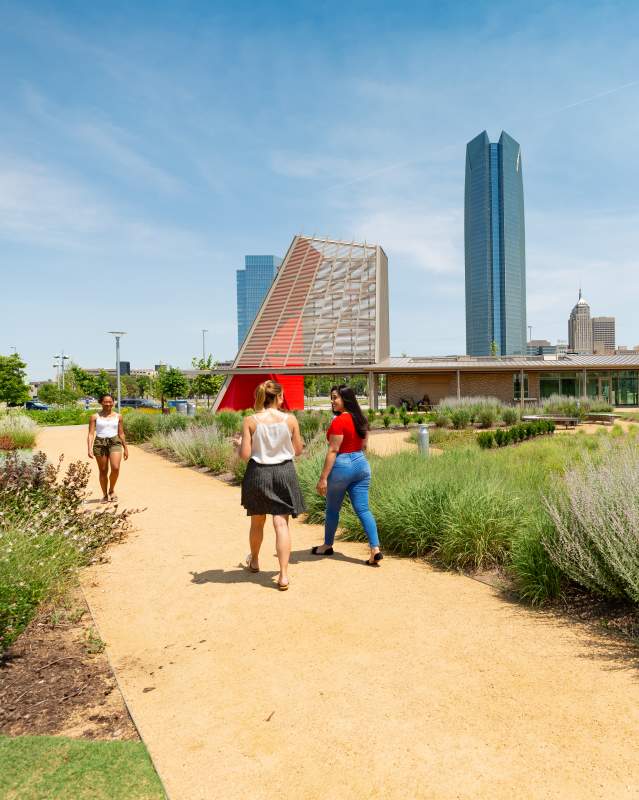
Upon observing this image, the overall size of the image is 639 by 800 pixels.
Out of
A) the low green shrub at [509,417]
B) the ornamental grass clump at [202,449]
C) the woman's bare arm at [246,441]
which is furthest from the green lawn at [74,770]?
the low green shrub at [509,417]

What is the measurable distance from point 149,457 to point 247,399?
19711 mm

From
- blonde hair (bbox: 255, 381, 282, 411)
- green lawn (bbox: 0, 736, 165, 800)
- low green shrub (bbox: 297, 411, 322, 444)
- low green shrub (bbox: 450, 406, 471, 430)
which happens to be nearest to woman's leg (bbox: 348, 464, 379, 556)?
blonde hair (bbox: 255, 381, 282, 411)

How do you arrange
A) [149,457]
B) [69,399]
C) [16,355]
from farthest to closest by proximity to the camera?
[69,399] → [16,355] → [149,457]

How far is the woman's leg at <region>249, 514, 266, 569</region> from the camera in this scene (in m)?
5.10

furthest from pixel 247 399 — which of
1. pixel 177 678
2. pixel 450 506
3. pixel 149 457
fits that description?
pixel 177 678

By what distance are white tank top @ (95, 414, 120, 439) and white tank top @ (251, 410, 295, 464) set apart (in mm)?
4367

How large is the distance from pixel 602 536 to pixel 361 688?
2.08 meters

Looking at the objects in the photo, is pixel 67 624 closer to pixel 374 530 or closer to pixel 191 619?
pixel 191 619

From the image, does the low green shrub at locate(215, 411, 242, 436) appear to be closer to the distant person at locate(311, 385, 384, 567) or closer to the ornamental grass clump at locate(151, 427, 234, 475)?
→ the ornamental grass clump at locate(151, 427, 234, 475)

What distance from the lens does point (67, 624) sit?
13.6ft

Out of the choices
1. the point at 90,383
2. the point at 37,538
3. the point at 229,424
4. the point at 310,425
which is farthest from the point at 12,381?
the point at 37,538

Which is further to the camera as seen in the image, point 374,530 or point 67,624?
point 374,530

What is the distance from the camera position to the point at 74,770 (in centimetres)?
239

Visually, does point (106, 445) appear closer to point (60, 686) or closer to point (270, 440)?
point (270, 440)
